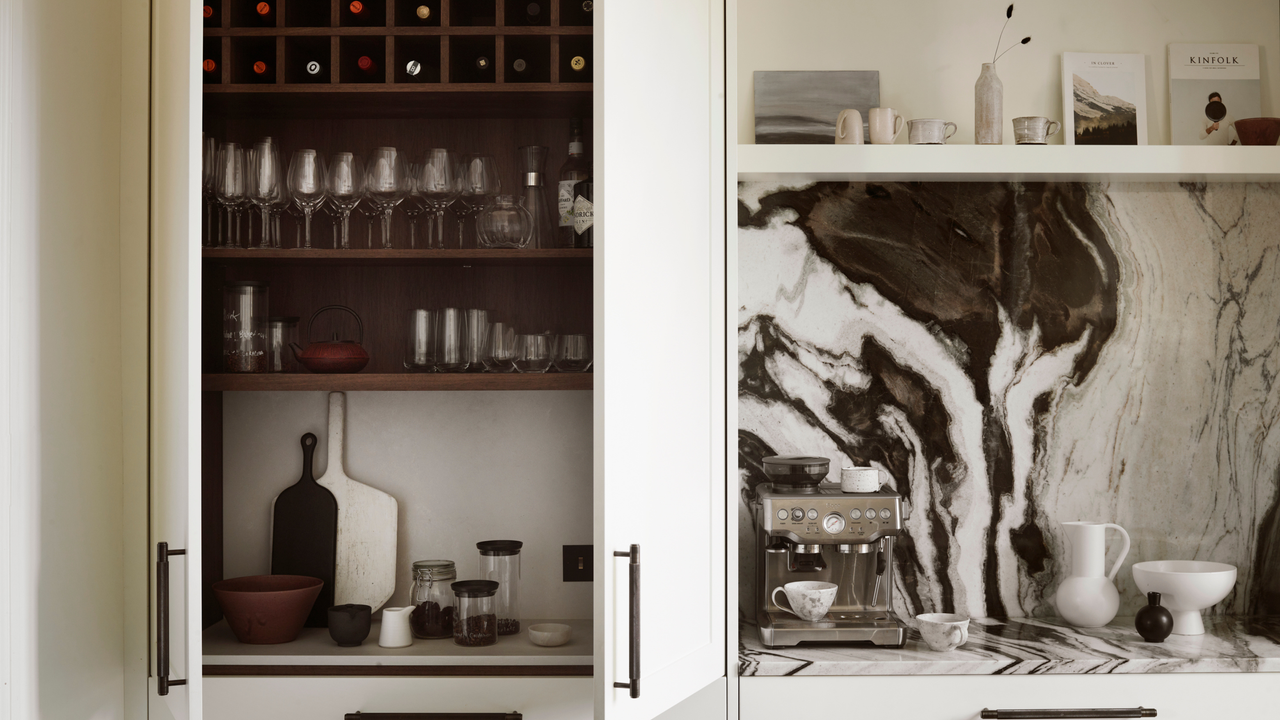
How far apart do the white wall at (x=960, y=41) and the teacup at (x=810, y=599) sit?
111 cm

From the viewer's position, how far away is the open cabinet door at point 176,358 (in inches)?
54.3

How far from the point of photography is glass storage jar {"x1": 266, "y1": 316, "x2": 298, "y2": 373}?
1.96m

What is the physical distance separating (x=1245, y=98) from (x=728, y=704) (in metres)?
1.96

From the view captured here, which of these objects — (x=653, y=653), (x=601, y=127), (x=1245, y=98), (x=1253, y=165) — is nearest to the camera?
(x=601, y=127)

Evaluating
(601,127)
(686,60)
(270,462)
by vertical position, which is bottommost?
(270,462)

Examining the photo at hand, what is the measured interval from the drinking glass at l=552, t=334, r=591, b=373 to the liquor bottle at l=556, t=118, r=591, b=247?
8.2 inches

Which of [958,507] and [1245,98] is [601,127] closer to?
[958,507]

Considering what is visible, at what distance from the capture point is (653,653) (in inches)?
60.2

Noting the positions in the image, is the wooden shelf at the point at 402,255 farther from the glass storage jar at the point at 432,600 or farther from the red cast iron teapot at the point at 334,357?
the glass storage jar at the point at 432,600

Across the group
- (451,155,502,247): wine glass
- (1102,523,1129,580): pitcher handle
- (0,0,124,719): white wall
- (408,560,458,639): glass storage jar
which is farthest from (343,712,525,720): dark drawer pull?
(1102,523,1129,580): pitcher handle

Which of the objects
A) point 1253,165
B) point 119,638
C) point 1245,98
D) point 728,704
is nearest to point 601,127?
point 728,704

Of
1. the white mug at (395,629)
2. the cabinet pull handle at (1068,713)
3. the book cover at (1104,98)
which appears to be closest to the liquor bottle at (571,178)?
the white mug at (395,629)

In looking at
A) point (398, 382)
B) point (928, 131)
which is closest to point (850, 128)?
point (928, 131)

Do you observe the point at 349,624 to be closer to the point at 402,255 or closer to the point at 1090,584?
the point at 402,255
